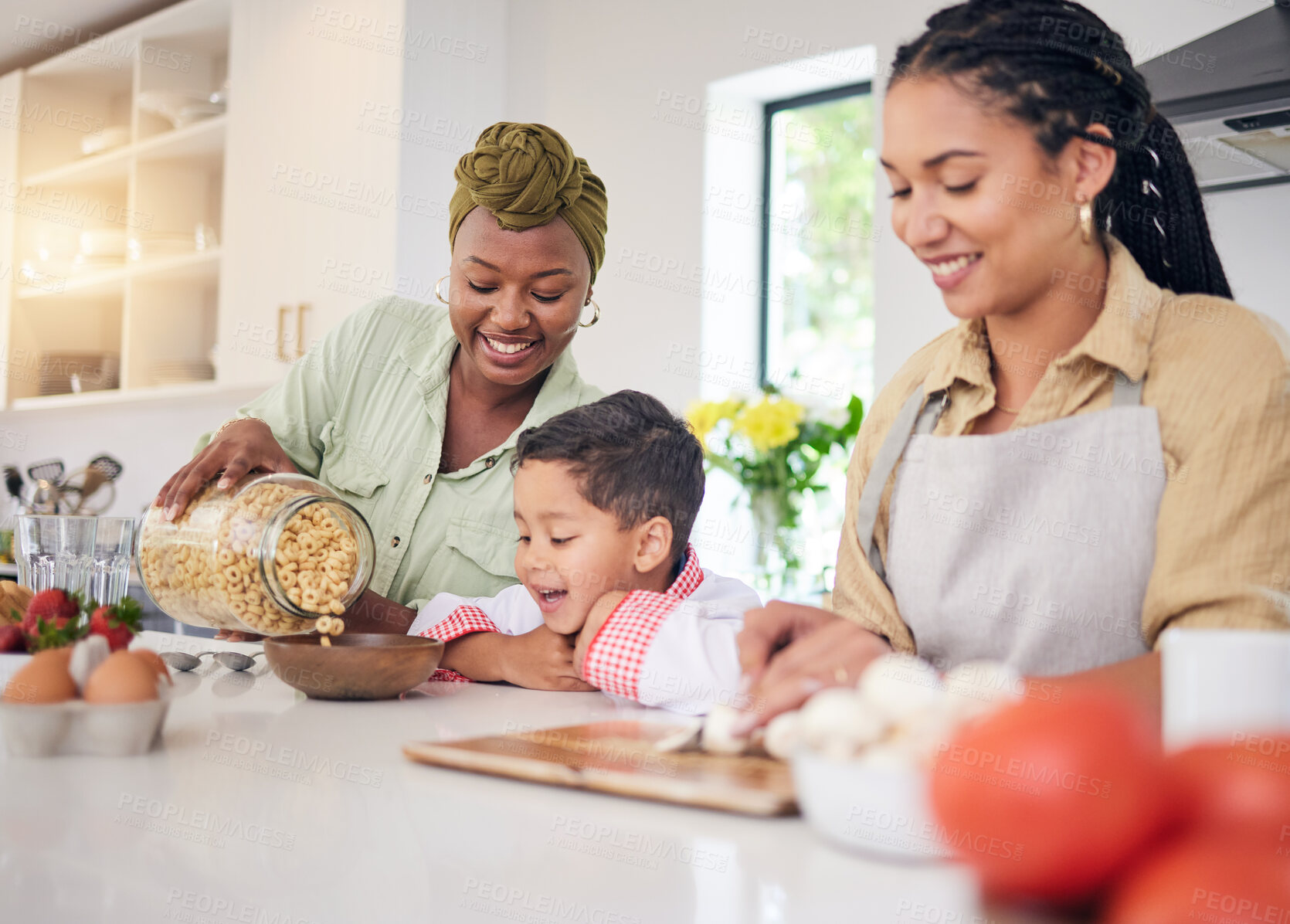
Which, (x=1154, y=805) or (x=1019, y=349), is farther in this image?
(x=1019, y=349)

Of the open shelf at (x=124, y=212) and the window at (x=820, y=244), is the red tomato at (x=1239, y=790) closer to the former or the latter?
the window at (x=820, y=244)

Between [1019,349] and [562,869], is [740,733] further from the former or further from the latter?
[1019,349]

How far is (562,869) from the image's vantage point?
0.52 meters

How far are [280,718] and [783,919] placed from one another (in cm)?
56

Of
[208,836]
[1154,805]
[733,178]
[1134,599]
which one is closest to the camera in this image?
[1154,805]

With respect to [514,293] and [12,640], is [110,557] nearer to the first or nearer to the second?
[12,640]

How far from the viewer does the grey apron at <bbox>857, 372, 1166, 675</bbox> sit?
86 centimetres

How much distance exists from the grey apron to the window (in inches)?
65.8

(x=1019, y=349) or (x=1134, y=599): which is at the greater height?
(x=1019, y=349)

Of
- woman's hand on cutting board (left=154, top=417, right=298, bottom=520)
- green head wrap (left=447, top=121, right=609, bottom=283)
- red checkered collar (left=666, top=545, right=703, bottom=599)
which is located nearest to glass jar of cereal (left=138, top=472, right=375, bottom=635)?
woman's hand on cutting board (left=154, top=417, right=298, bottom=520)

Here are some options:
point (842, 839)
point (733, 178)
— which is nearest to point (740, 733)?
point (842, 839)

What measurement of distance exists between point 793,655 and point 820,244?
220cm

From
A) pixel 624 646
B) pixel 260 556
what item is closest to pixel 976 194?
pixel 624 646

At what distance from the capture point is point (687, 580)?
48.8 inches
